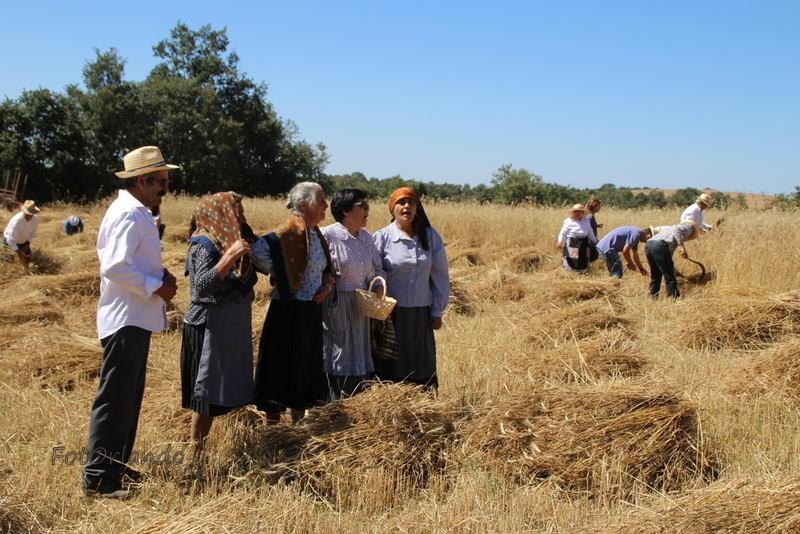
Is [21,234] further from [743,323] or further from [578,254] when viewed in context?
[743,323]

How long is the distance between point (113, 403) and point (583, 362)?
125 inches

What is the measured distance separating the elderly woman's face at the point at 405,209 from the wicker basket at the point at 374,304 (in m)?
0.45

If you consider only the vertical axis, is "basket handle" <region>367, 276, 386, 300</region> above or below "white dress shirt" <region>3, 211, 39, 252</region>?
below

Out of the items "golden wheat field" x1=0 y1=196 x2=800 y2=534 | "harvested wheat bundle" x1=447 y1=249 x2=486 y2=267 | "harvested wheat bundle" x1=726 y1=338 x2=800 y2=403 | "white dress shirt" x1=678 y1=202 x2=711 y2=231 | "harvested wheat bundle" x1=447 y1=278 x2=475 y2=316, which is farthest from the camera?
"harvested wheat bundle" x1=447 y1=249 x2=486 y2=267

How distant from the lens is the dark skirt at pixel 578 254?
9695 millimetres

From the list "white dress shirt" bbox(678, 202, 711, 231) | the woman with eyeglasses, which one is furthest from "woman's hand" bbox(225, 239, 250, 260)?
"white dress shirt" bbox(678, 202, 711, 231)

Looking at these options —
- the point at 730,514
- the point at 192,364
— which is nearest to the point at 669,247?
the point at 730,514

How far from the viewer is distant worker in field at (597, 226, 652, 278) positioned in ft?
29.6

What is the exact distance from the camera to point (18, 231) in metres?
10.1

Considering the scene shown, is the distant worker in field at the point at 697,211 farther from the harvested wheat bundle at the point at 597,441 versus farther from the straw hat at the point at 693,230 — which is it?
the harvested wheat bundle at the point at 597,441

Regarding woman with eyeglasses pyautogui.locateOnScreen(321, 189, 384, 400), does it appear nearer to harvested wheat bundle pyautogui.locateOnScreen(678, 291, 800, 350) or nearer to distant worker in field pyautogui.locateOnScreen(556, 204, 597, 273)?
harvested wheat bundle pyautogui.locateOnScreen(678, 291, 800, 350)

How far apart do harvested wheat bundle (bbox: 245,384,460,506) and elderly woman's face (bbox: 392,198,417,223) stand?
103 centimetres

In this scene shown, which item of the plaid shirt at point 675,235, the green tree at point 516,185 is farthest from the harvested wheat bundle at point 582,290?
the green tree at point 516,185

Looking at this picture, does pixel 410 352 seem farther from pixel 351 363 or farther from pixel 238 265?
pixel 238 265
